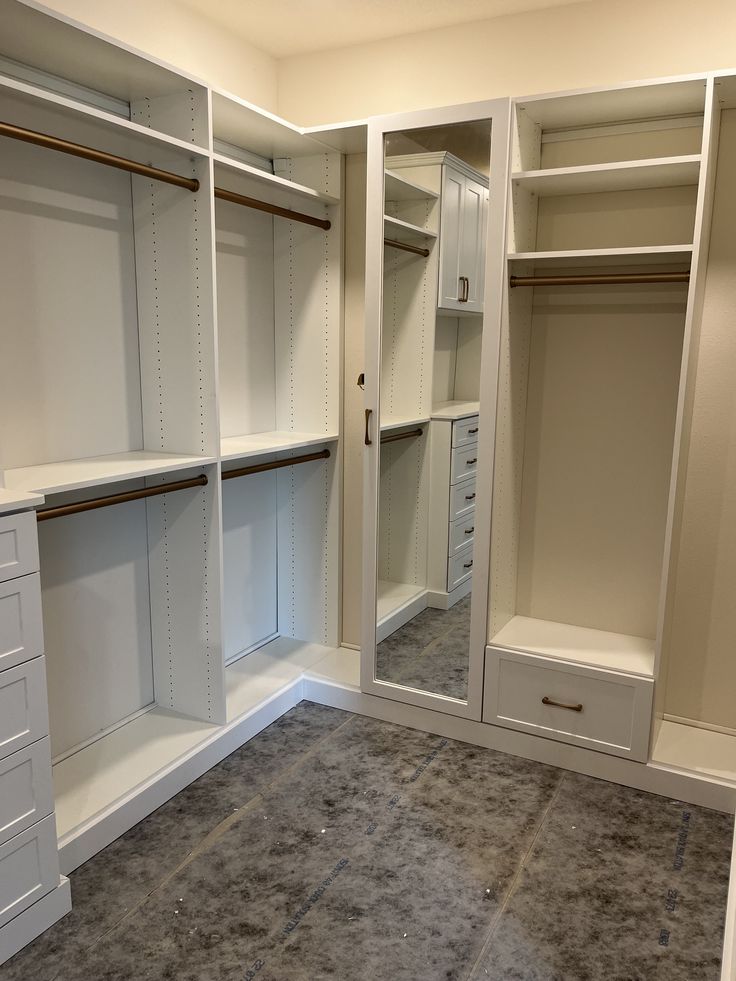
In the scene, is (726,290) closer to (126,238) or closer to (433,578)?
(433,578)

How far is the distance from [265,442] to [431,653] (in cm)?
101

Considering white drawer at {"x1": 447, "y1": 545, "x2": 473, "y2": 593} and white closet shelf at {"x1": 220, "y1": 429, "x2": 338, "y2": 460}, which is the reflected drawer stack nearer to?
white closet shelf at {"x1": 220, "y1": 429, "x2": 338, "y2": 460}

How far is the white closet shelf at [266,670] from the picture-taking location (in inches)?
113

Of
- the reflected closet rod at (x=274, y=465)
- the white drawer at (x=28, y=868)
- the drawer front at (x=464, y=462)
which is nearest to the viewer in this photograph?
the white drawer at (x=28, y=868)

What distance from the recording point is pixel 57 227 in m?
2.21

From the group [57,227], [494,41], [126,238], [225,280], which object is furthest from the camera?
[225,280]

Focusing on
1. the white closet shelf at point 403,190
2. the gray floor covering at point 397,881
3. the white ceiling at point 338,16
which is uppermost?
the white ceiling at point 338,16

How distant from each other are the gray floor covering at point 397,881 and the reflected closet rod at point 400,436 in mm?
1112

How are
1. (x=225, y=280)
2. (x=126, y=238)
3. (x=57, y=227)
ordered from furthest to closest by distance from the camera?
(x=225, y=280)
(x=126, y=238)
(x=57, y=227)

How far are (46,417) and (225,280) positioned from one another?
966 mm

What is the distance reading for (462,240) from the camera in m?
2.51

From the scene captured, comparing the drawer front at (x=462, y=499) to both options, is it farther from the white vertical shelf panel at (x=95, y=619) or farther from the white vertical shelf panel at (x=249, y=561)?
the white vertical shelf panel at (x=95, y=619)

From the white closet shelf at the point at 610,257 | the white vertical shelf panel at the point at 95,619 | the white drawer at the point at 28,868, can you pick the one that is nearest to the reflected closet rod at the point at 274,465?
the white vertical shelf panel at the point at 95,619

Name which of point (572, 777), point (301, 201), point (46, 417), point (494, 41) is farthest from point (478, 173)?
point (572, 777)
